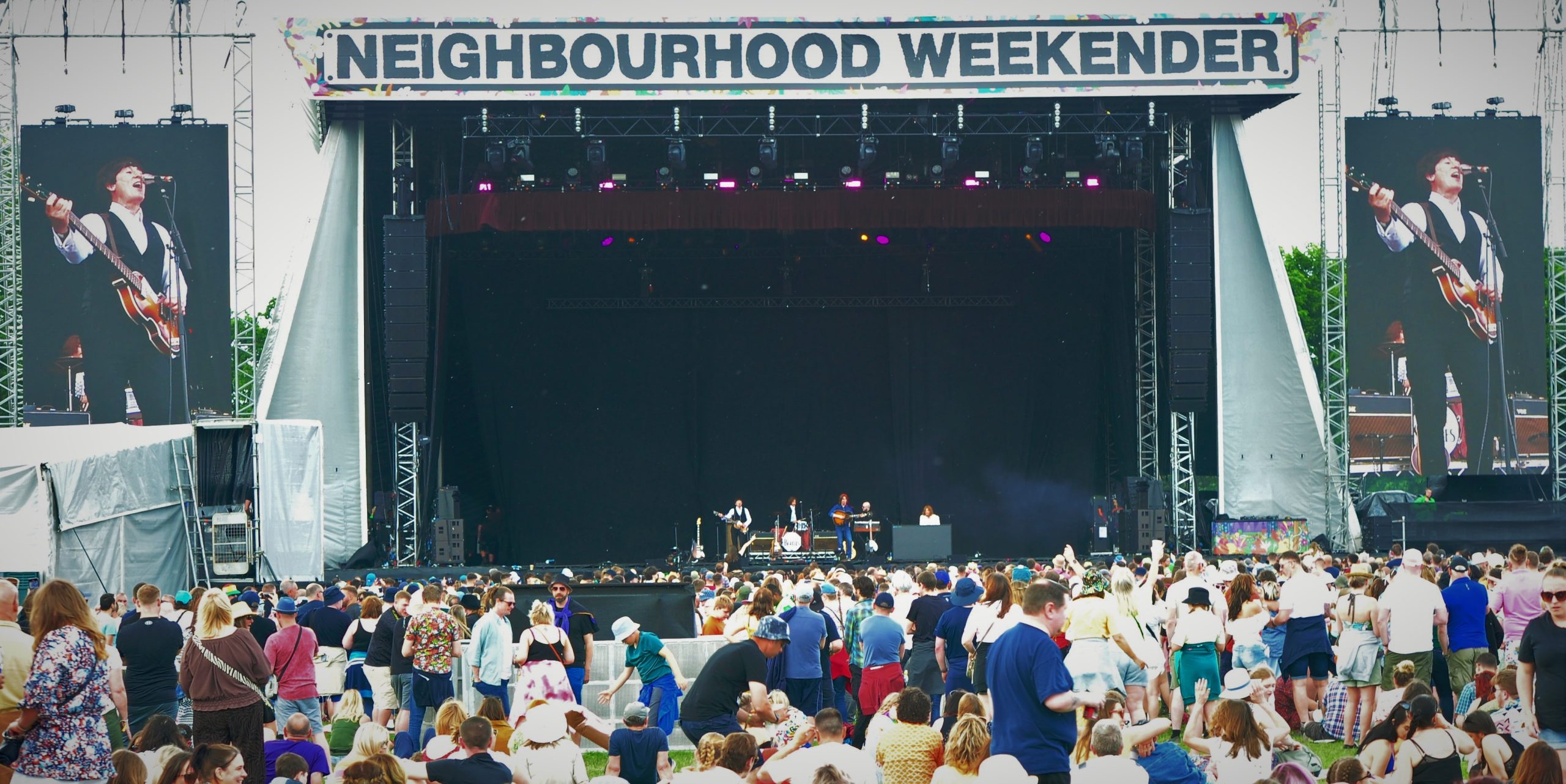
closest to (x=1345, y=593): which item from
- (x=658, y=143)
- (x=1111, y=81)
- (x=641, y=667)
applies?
(x=641, y=667)

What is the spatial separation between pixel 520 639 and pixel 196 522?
10.6 m

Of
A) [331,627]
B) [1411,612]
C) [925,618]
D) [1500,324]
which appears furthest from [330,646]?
[1500,324]

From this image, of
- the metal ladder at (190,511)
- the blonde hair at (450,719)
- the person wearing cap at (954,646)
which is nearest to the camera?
the blonde hair at (450,719)

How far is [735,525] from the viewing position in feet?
80.3

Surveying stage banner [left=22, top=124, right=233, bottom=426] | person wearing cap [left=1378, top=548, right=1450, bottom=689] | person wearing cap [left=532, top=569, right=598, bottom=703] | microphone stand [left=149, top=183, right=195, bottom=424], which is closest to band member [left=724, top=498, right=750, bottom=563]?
stage banner [left=22, top=124, right=233, bottom=426]

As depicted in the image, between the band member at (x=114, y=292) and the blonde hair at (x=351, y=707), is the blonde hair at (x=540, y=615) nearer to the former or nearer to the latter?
the blonde hair at (x=351, y=707)

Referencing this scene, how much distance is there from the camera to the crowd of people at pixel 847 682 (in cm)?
625

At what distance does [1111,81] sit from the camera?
21188 millimetres

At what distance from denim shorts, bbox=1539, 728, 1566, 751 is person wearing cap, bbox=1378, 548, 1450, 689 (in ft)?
8.90

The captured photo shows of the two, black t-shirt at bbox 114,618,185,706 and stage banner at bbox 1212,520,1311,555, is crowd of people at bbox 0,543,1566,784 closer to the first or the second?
black t-shirt at bbox 114,618,185,706

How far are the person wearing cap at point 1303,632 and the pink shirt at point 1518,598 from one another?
82 centimetres

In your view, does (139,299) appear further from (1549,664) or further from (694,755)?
(1549,664)

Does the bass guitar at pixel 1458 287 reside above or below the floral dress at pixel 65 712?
above

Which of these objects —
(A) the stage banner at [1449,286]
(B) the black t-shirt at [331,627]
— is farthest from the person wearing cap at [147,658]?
(A) the stage banner at [1449,286]
